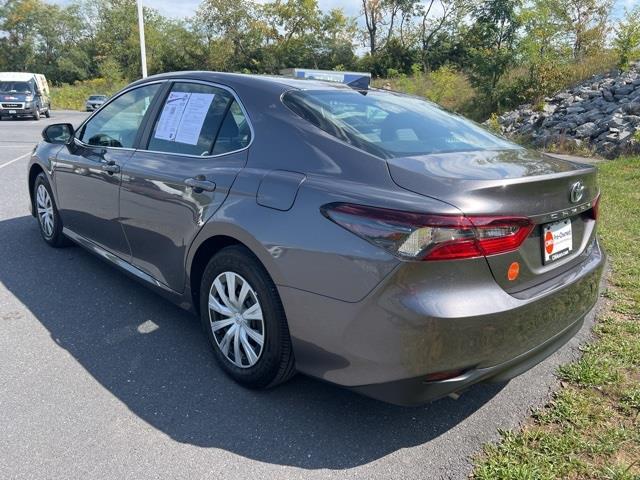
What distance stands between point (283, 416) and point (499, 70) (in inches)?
832

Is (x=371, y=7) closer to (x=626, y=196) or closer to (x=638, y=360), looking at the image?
(x=626, y=196)

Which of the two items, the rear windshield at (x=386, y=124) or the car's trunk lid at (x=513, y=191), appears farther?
the rear windshield at (x=386, y=124)

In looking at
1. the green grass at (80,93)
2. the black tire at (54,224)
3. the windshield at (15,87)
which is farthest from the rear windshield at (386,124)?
the green grass at (80,93)

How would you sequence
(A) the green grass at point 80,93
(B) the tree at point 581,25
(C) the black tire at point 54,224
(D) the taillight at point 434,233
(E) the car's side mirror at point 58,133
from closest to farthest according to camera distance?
(D) the taillight at point 434,233 < (E) the car's side mirror at point 58,133 < (C) the black tire at point 54,224 < (B) the tree at point 581,25 < (A) the green grass at point 80,93

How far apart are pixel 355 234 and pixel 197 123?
1.54 meters

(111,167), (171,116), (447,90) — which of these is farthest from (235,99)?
(447,90)

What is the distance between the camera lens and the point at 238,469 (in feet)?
7.49

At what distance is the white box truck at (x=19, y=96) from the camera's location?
25.3 m

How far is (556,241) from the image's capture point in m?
2.42

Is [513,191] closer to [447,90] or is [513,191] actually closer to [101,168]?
[101,168]

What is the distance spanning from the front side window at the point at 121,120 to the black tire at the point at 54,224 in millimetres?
813

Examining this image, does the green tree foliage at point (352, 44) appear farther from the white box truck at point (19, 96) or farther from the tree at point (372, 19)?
the white box truck at point (19, 96)

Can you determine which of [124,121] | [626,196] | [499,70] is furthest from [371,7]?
[124,121]

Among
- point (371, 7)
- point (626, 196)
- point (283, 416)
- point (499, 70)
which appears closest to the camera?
point (283, 416)
